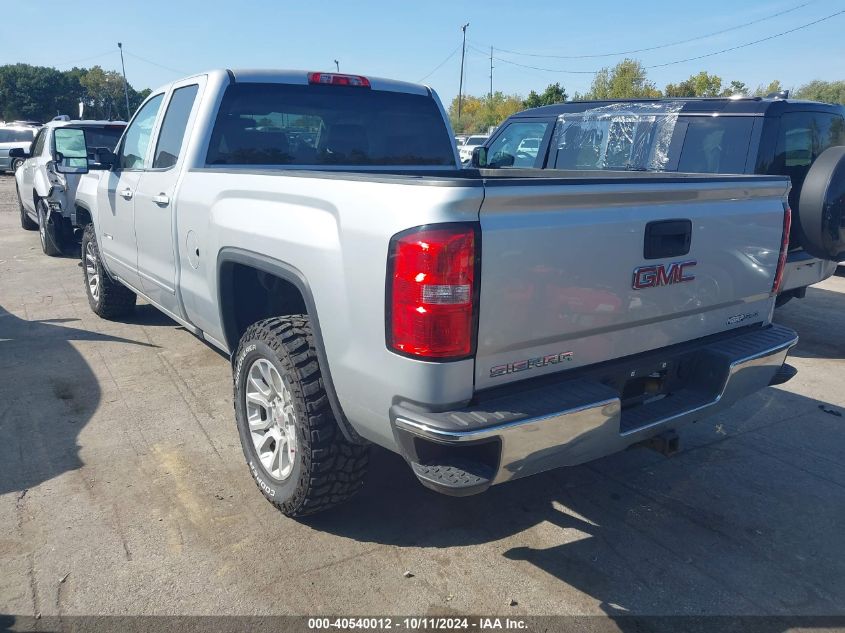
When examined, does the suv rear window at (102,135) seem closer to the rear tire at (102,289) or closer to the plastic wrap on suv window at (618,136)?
the rear tire at (102,289)

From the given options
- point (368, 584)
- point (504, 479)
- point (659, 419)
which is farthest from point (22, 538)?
point (659, 419)

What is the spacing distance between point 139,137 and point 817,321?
6.77 metres

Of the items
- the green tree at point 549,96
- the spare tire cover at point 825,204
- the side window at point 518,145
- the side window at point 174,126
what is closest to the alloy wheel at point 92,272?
the side window at point 174,126

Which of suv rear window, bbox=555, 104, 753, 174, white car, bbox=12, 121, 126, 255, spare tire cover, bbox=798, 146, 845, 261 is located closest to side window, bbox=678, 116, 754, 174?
suv rear window, bbox=555, 104, 753, 174

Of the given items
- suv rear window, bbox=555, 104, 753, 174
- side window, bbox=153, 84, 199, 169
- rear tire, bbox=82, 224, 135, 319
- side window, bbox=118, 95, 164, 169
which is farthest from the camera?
rear tire, bbox=82, 224, 135, 319

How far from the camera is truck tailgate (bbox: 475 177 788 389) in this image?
2.23m

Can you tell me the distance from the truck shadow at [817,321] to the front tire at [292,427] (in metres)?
4.75

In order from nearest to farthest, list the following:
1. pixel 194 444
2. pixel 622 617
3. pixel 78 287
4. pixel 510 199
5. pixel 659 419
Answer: pixel 510 199 < pixel 622 617 < pixel 659 419 < pixel 194 444 < pixel 78 287

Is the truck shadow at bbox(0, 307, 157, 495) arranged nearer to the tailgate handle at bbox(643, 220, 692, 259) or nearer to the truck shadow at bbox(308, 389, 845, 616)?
the truck shadow at bbox(308, 389, 845, 616)

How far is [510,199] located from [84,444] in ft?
9.72

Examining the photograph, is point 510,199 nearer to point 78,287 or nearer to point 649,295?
point 649,295

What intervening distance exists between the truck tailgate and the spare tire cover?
7.93 feet

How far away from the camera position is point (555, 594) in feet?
8.63

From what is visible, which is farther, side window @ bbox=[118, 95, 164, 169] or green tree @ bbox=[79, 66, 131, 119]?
green tree @ bbox=[79, 66, 131, 119]
